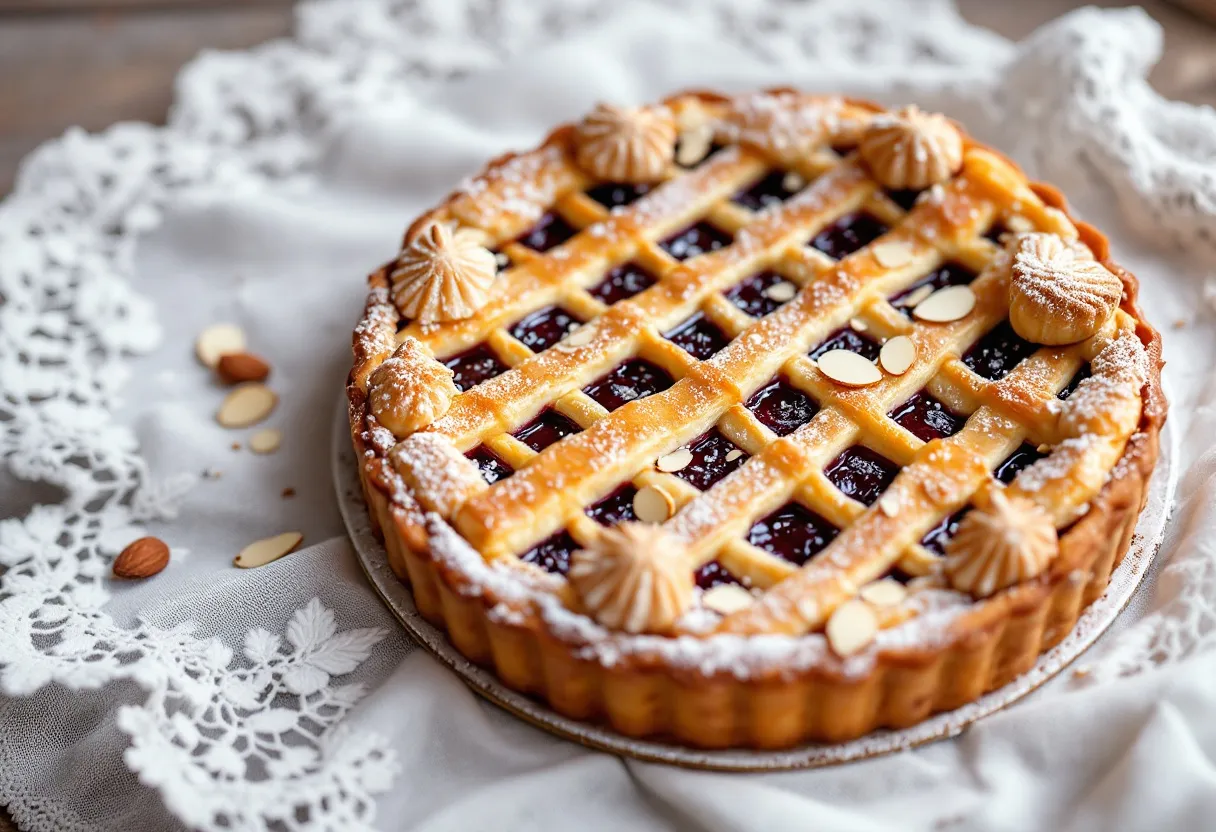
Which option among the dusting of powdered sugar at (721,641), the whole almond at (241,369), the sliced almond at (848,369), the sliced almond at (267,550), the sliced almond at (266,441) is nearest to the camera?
the dusting of powdered sugar at (721,641)

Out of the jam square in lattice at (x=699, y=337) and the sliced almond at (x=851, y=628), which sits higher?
the jam square in lattice at (x=699, y=337)

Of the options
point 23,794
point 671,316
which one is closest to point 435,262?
point 671,316

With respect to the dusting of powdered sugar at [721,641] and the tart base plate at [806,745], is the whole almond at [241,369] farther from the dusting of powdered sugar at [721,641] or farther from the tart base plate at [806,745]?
the dusting of powdered sugar at [721,641]

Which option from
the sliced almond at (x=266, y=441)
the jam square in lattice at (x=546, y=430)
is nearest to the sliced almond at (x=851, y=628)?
the jam square in lattice at (x=546, y=430)

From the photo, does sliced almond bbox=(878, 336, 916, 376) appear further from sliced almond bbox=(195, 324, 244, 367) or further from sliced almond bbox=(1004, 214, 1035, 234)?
sliced almond bbox=(195, 324, 244, 367)

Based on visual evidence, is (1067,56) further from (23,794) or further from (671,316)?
(23,794)

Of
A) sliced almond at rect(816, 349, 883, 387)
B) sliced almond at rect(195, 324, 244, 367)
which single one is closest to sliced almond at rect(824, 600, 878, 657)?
sliced almond at rect(816, 349, 883, 387)

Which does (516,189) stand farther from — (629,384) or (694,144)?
(629,384)
